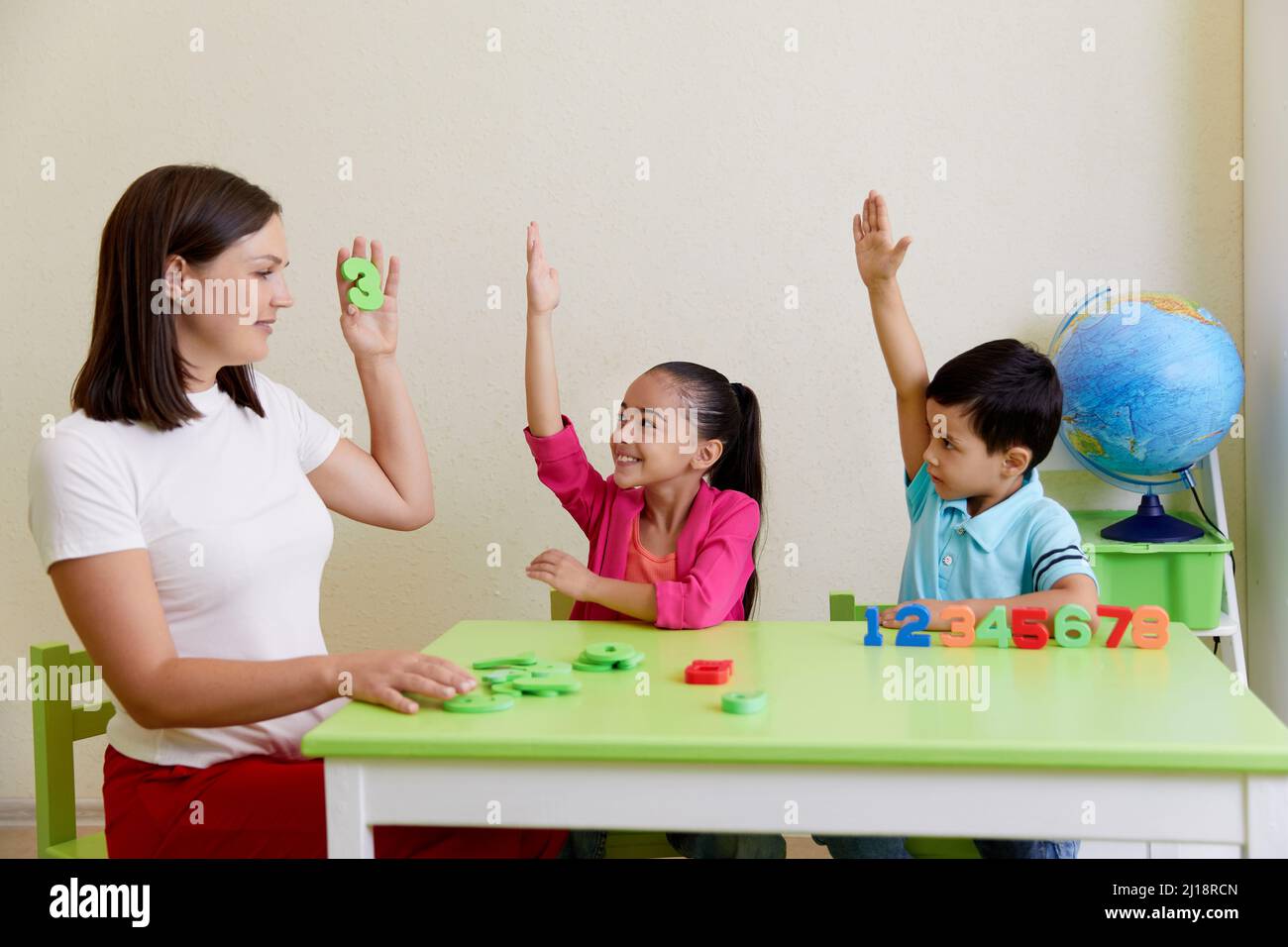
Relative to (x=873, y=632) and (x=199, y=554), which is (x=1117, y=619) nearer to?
(x=873, y=632)

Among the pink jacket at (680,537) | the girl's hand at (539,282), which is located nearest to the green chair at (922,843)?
the pink jacket at (680,537)

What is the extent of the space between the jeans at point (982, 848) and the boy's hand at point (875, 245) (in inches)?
36.1

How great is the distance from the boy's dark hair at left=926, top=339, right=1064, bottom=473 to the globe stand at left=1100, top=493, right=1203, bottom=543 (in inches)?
22.9

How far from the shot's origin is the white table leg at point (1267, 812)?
121 centimetres

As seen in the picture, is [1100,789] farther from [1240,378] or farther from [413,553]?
[413,553]

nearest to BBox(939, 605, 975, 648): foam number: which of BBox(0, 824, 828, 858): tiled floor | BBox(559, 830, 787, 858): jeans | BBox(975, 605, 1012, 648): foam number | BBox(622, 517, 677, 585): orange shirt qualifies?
BBox(975, 605, 1012, 648): foam number

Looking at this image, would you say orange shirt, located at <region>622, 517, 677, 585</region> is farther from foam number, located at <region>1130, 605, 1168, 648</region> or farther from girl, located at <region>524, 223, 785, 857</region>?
foam number, located at <region>1130, 605, 1168, 648</region>

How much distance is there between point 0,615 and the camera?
3.13 meters

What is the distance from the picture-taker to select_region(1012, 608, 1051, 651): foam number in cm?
166

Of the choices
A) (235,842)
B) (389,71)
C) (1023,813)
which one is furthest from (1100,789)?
(389,71)

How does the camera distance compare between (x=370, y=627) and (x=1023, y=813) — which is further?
(x=370, y=627)

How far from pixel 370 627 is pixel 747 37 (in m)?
1.62

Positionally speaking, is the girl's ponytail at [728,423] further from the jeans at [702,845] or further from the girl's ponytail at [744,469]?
the jeans at [702,845]
